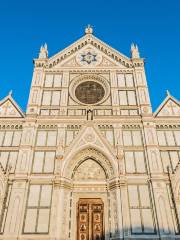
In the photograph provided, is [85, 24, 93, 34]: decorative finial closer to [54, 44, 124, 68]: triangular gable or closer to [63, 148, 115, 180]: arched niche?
[54, 44, 124, 68]: triangular gable

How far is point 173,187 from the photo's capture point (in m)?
17.7

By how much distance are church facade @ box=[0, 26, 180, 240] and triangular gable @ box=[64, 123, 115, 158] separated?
0.25 feet

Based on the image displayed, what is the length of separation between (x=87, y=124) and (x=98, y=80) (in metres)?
5.34

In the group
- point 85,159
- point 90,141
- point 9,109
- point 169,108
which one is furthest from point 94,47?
point 85,159

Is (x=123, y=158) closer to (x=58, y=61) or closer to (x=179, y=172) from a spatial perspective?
(x=179, y=172)

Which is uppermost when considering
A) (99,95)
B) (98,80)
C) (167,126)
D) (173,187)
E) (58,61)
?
(58,61)

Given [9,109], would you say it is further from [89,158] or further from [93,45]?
[93,45]

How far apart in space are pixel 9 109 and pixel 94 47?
10.8 meters

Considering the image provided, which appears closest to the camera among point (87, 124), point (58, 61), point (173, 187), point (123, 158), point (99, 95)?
point (173, 187)

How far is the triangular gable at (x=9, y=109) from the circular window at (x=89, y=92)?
5.21m

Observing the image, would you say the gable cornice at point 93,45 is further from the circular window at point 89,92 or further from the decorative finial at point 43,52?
the circular window at point 89,92

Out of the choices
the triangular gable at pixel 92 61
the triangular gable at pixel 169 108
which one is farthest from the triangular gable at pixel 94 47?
the triangular gable at pixel 169 108

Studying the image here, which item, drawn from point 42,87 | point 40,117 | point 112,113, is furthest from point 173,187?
point 42,87

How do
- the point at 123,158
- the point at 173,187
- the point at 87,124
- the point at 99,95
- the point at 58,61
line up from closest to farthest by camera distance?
the point at 173,187
the point at 123,158
the point at 87,124
the point at 99,95
the point at 58,61
